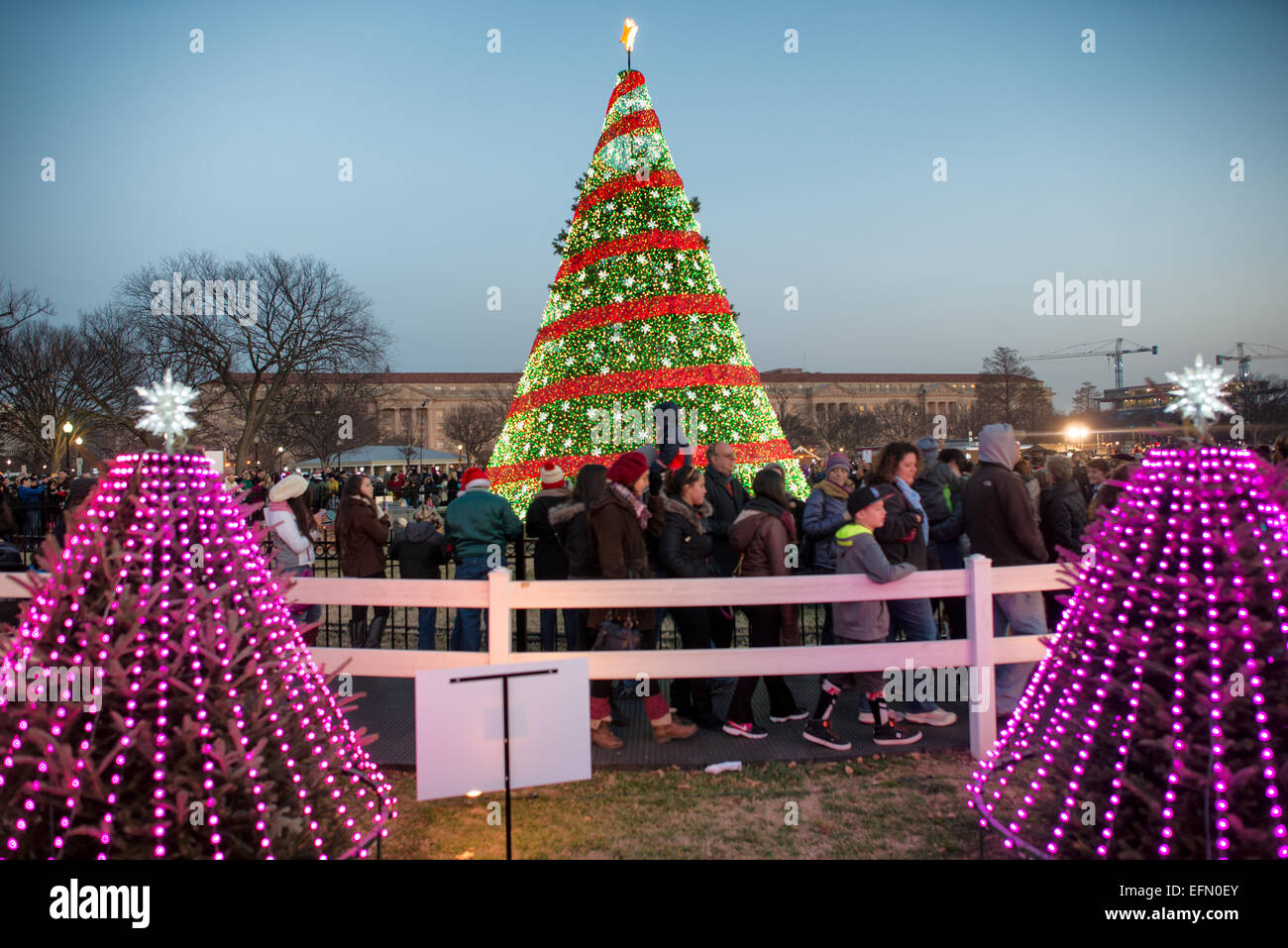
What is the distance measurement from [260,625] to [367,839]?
90 centimetres

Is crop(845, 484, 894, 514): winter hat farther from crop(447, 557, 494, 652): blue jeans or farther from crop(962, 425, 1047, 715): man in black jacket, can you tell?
crop(447, 557, 494, 652): blue jeans

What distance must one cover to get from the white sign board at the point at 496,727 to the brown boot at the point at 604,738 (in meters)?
1.88

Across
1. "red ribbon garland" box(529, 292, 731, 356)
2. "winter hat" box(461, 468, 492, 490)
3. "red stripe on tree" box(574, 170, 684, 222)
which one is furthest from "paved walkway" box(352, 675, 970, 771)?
"red stripe on tree" box(574, 170, 684, 222)

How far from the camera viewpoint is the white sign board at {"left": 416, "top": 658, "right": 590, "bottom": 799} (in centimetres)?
314

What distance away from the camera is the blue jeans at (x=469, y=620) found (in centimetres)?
638

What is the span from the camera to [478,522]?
669 centimetres

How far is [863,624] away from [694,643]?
1070mm

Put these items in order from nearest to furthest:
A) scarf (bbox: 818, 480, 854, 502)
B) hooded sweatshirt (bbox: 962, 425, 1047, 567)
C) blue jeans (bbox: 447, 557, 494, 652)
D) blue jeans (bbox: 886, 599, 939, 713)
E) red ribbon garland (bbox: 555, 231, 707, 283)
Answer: blue jeans (bbox: 886, 599, 939, 713)
hooded sweatshirt (bbox: 962, 425, 1047, 567)
scarf (bbox: 818, 480, 854, 502)
blue jeans (bbox: 447, 557, 494, 652)
red ribbon garland (bbox: 555, 231, 707, 283)

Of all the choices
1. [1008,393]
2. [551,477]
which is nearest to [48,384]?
[551,477]

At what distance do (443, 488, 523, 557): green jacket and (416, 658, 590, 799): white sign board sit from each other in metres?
3.53

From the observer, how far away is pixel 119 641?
103 inches
